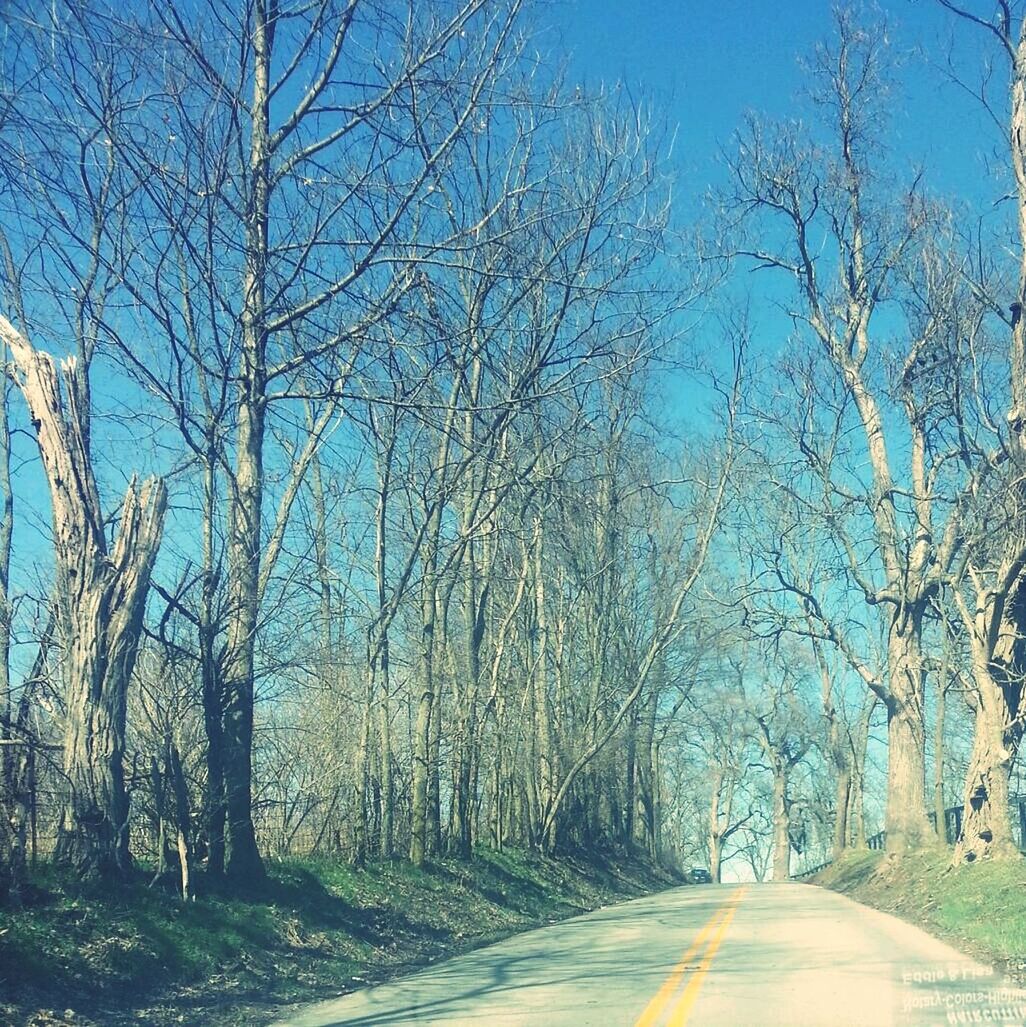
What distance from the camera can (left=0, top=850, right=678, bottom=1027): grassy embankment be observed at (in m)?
8.42

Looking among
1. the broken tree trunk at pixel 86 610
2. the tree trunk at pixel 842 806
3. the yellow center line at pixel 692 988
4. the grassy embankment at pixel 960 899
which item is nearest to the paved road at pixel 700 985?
the yellow center line at pixel 692 988

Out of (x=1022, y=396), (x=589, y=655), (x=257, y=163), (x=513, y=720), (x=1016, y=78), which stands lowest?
(x=513, y=720)

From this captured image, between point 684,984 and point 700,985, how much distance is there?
0.53ft

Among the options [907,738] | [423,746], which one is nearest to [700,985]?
[423,746]

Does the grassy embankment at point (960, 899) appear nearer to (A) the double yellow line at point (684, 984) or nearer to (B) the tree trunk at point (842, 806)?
(A) the double yellow line at point (684, 984)

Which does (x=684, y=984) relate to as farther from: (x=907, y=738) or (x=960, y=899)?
(x=907, y=738)

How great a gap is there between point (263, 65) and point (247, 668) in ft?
23.0

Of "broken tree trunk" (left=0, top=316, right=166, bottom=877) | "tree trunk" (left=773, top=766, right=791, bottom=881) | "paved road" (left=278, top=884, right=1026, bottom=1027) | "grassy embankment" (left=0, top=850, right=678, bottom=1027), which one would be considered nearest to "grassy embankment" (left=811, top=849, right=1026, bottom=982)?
"paved road" (left=278, top=884, right=1026, bottom=1027)

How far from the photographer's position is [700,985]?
9.98 meters

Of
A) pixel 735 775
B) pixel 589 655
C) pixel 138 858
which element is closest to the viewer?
pixel 138 858

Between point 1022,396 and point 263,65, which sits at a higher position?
point 263,65

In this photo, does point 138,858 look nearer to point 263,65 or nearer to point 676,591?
point 263,65

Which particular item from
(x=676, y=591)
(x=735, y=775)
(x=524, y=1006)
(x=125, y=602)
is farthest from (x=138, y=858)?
(x=735, y=775)

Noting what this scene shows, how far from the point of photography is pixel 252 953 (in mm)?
10969
